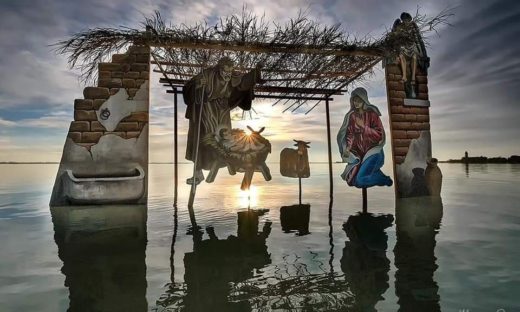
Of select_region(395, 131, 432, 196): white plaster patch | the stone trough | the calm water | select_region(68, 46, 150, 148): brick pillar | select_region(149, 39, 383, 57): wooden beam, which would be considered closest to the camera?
the calm water

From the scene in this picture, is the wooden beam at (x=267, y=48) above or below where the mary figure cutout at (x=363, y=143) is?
above

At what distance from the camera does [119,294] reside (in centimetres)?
239

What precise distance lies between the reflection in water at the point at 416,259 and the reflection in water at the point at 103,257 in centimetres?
184

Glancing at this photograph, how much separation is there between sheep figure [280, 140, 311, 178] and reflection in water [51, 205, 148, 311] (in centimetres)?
467

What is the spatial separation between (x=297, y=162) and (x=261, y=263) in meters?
6.40

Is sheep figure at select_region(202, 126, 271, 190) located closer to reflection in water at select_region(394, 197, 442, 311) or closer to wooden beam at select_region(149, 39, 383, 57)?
wooden beam at select_region(149, 39, 383, 57)

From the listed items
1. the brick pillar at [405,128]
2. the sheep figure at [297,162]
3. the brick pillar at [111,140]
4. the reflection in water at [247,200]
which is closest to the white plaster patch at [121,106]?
the brick pillar at [111,140]

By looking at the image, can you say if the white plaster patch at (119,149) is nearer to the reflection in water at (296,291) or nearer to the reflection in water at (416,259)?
the reflection in water at (296,291)

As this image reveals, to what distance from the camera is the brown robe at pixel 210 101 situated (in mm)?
7527

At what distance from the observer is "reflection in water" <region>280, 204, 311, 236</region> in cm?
465

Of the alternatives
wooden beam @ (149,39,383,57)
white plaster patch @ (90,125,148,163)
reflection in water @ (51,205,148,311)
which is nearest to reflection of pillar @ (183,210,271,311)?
reflection in water @ (51,205,148,311)

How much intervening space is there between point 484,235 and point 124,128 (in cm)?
646

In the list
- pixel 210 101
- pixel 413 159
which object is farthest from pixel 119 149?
pixel 413 159

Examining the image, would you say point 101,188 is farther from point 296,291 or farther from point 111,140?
point 296,291
